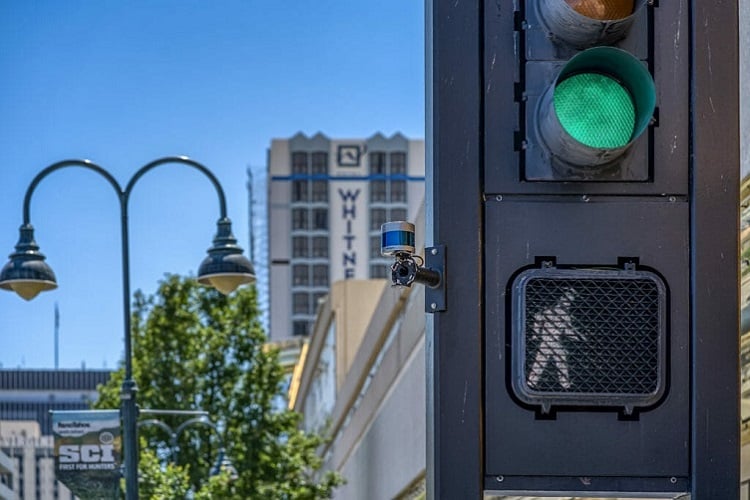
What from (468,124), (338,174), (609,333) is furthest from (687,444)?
(338,174)

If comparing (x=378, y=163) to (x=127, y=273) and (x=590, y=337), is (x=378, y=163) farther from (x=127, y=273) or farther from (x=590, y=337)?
(x=590, y=337)

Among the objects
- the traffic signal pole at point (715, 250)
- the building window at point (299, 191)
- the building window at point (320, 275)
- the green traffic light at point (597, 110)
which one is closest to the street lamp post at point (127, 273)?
the traffic signal pole at point (715, 250)

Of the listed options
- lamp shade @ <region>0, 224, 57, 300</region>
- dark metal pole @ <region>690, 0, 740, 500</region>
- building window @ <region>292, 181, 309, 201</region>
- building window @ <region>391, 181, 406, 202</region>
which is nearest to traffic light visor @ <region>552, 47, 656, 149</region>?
dark metal pole @ <region>690, 0, 740, 500</region>

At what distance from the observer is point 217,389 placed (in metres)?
31.4

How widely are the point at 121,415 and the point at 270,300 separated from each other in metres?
123

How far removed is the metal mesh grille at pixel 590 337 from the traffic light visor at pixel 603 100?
398mm

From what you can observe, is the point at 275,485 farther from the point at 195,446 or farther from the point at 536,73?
the point at 536,73

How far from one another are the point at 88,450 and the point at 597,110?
12.7m

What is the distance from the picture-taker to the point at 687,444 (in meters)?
4.18

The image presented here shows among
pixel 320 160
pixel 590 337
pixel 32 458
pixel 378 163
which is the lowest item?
pixel 32 458

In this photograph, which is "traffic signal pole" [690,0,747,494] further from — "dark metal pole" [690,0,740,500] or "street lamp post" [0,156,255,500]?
"street lamp post" [0,156,255,500]

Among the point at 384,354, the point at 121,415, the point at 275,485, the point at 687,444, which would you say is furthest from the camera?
the point at 275,485

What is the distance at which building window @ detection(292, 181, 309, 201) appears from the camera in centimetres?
13862

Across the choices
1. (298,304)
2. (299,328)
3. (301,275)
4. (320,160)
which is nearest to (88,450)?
(301,275)
